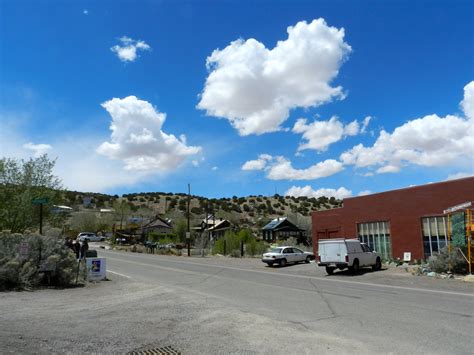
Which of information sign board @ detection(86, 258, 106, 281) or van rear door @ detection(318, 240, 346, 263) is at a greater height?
van rear door @ detection(318, 240, 346, 263)

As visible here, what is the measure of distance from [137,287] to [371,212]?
69.2ft

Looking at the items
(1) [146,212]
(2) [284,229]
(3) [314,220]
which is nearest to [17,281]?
(3) [314,220]

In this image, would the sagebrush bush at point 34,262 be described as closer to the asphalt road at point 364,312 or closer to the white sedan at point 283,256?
the asphalt road at point 364,312

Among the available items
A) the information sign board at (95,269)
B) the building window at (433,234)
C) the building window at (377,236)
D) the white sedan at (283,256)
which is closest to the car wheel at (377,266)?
the building window at (433,234)

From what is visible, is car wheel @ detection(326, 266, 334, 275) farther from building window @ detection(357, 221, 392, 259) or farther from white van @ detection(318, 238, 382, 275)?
building window @ detection(357, 221, 392, 259)

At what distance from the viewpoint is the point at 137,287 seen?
1773 cm

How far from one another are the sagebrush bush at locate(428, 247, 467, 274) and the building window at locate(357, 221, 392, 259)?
8.29m

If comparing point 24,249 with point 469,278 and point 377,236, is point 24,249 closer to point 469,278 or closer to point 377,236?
point 469,278

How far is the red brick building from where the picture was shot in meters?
26.9

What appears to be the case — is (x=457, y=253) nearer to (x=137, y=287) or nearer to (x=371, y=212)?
(x=371, y=212)

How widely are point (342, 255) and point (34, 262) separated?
52.4ft

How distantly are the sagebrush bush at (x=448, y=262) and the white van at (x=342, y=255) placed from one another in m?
3.95

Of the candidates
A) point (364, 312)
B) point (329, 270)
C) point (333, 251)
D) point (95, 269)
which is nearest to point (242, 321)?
point (364, 312)

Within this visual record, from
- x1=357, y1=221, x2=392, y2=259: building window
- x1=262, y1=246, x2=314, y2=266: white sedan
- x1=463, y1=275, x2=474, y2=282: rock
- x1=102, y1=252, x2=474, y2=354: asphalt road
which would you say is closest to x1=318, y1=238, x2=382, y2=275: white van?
x1=102, y1=252, x2=474, y2=354: asphalt road
